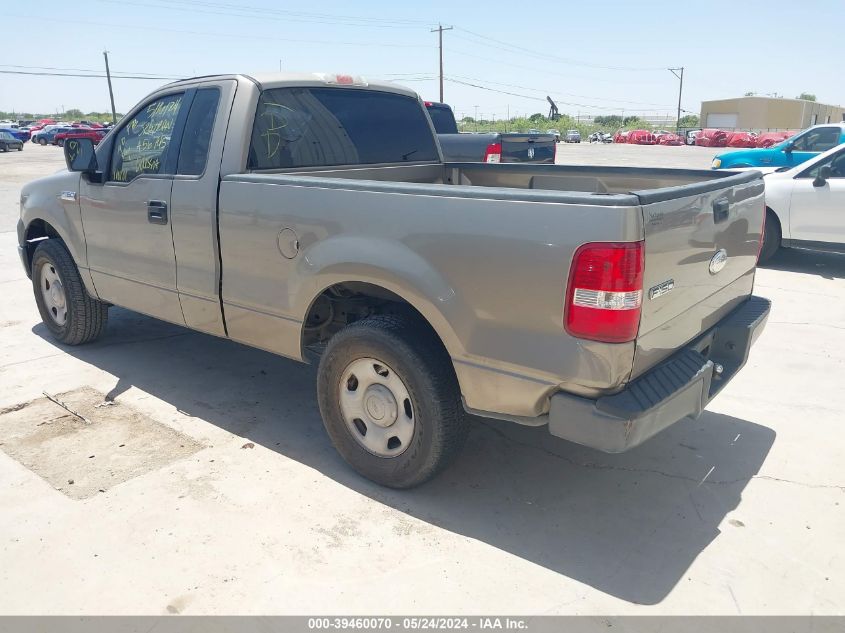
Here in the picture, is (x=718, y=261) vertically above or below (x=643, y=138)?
above

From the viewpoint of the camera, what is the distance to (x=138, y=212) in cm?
435

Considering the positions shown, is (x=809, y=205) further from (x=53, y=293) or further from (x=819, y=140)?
(x=53, y=293)

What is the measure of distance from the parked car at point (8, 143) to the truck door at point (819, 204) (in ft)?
141

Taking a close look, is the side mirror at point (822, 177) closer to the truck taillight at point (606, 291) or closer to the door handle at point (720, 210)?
the door handle at point (720, 210)

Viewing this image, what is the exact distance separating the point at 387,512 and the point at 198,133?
8.09 feet

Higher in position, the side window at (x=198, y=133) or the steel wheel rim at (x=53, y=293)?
the side window at (x=198, y=133)

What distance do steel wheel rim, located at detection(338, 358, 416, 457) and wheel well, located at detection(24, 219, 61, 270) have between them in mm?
3384

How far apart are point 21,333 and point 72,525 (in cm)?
344

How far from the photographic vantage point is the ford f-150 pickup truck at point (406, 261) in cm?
261

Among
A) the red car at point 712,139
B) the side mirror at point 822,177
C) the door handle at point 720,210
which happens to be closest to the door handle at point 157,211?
the door handle at point 720,210

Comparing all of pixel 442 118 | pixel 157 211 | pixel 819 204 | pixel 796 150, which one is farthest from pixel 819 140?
pixel 157 211

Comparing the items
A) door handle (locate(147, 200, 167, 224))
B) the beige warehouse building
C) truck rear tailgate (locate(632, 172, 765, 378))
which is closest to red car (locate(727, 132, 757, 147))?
the beige warehouse building
